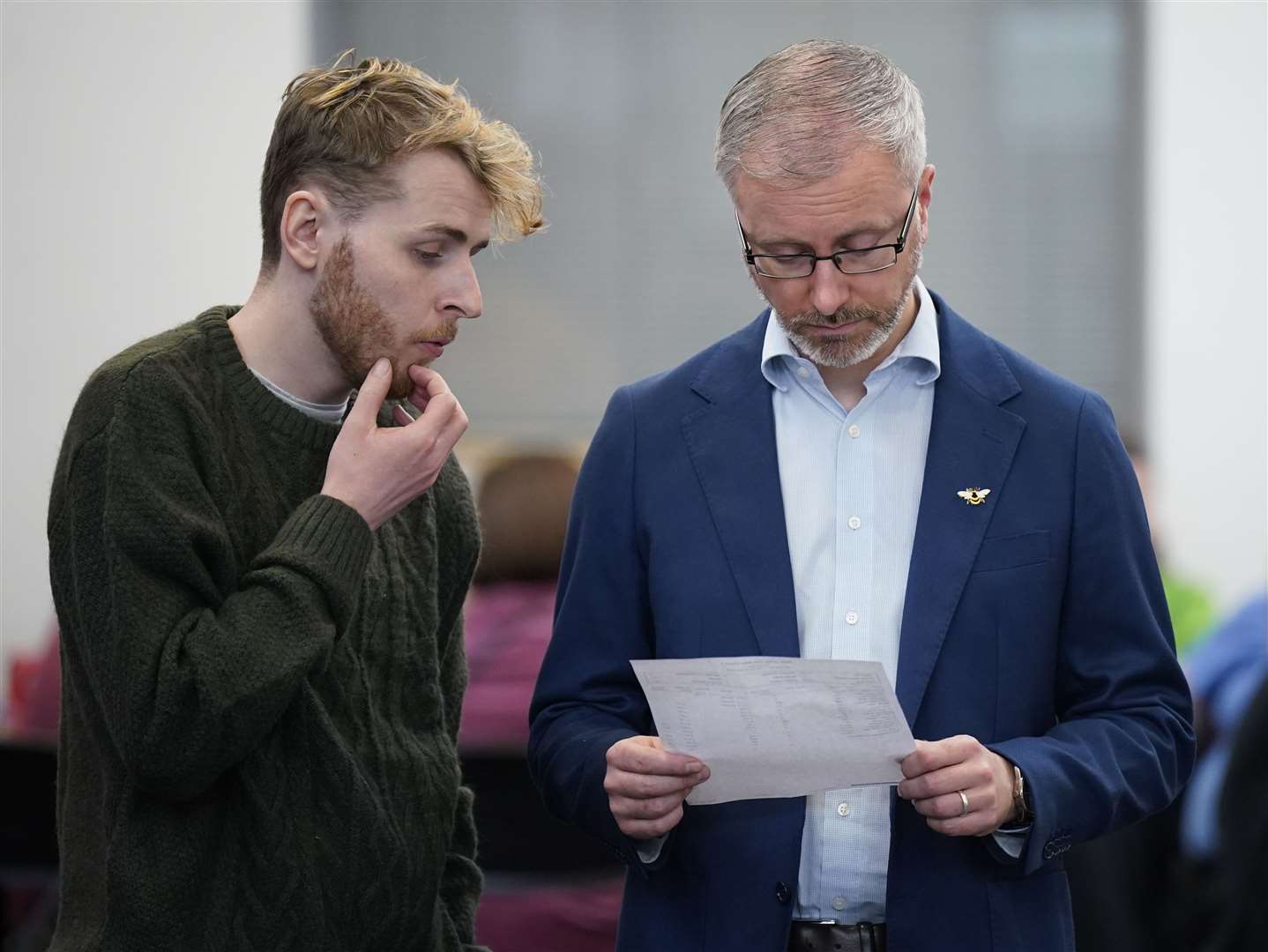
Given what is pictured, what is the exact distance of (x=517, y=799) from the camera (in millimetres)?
2885

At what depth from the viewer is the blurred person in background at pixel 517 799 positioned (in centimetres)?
288

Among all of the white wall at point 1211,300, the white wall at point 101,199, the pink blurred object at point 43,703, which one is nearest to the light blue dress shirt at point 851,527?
the pink blurred object at point 43,703

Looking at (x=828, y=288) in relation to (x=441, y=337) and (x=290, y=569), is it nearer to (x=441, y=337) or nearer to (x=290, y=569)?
(x=441, y=337)

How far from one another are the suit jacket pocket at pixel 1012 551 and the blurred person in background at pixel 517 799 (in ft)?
3.76

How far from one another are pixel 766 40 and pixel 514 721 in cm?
326

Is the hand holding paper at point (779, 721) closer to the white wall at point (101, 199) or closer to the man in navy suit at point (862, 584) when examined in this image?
the man in navy suit at point (862, 584)

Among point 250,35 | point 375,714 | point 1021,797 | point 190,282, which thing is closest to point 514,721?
point 375,714

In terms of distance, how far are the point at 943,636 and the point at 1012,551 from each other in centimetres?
13

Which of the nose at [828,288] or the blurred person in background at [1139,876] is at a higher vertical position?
the nose at [828,288]

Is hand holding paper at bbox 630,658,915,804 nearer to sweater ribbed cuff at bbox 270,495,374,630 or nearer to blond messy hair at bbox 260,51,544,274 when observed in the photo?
sweater ribbed cuff at bbox 270,495,374,630

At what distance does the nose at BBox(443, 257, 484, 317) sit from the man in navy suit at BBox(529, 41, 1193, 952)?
272 millimetres

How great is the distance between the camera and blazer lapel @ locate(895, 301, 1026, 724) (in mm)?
1722

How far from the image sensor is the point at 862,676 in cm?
154

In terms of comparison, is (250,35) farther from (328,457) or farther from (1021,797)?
(1021,797)
